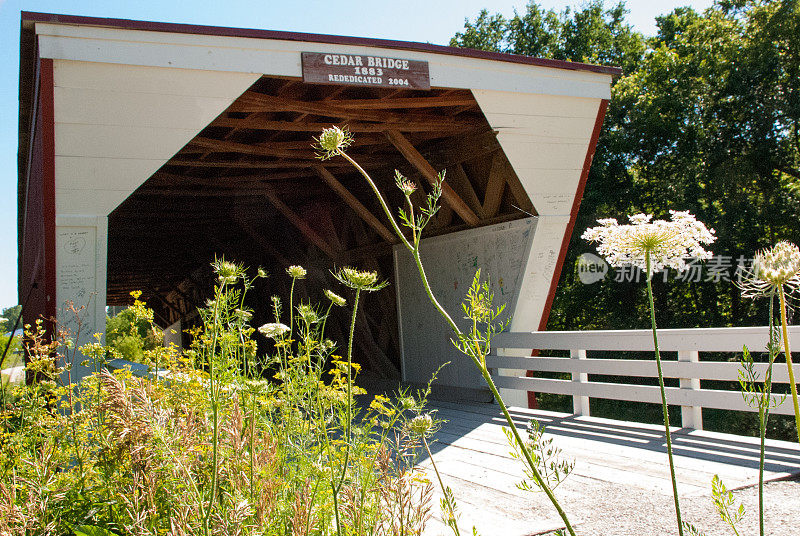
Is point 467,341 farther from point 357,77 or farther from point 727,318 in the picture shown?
point 727,318

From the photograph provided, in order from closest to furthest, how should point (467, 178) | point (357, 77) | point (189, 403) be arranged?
point (189, 403)
point (357, 77)
point (467, 178)

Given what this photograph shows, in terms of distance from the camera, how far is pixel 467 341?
1194 millimetres

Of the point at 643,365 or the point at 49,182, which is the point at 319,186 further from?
the point at 643,365

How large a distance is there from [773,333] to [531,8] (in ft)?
85.4

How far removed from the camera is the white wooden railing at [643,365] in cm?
440

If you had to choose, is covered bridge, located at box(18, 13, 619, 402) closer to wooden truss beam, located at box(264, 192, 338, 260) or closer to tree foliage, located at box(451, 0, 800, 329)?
wooden truss beam, located at box(264, 192, 338, 260)

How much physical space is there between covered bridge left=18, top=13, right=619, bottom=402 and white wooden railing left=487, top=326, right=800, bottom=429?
0.58 metres

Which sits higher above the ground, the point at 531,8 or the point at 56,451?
the point at 531,8

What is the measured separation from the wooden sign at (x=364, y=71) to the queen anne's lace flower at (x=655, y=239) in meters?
4.23

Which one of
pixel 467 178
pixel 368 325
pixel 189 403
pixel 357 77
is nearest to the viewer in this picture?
pixel 189 403

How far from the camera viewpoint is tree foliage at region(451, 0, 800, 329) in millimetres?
15438

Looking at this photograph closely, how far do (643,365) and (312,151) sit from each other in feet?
15.5

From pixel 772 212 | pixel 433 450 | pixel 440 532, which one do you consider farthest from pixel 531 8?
pixel 440 532

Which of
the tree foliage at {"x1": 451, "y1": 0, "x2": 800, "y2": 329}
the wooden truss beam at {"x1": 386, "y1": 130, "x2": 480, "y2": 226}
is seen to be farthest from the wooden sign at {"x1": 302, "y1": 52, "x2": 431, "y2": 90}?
the tree foliage at {"x1": 451, "y1": 0, "x2": 800, "y2": 329}
